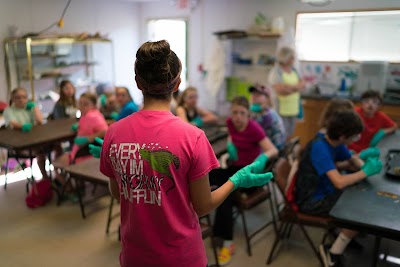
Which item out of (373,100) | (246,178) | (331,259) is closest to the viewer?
(246,178)

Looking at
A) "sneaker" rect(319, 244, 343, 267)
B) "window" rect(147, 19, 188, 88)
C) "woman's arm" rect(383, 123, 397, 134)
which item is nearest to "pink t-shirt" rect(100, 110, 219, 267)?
"sneaker" rect(319, 244, 343, 267)

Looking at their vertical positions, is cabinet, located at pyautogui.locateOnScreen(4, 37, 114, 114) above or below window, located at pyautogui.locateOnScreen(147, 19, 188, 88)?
below

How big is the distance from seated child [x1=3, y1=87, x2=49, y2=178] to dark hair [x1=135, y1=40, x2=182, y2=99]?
2873 millimetres

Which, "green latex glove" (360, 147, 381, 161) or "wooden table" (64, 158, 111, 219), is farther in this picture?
"wooden table" (64, 158, 111, 219)

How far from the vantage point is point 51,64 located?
577cm

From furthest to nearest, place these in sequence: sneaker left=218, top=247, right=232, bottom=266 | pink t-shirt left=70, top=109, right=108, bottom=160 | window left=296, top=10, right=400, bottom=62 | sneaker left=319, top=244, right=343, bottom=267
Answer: window left=296, top=10, right=400, bottom=62
pink t-shirt left=70, top=109, right=108, bottom=160
sneaker left=218, top=247, right=232, bottom=266
sneaker left=319, top=244, right=343, bottom=267

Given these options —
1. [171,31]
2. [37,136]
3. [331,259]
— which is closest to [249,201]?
[331,259]

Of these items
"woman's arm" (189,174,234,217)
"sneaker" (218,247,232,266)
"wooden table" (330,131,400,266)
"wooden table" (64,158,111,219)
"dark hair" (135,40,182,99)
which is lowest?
"sneaker" (218,247,232,266)

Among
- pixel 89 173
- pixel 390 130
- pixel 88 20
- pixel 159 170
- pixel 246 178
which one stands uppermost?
pixel 88 20

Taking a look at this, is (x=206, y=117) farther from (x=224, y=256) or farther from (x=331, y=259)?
(x=331, y=259)

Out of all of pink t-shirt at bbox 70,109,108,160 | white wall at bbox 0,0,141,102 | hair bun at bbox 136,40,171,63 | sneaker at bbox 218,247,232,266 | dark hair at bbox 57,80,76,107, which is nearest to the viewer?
hair bun at bbox 136,40,171,63

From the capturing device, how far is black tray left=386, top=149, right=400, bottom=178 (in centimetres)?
222

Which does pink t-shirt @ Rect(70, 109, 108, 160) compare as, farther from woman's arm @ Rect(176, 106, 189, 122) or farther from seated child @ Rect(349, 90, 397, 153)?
seated child @ Rect(349, 90, 397, 153)

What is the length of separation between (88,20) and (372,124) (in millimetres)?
4966
